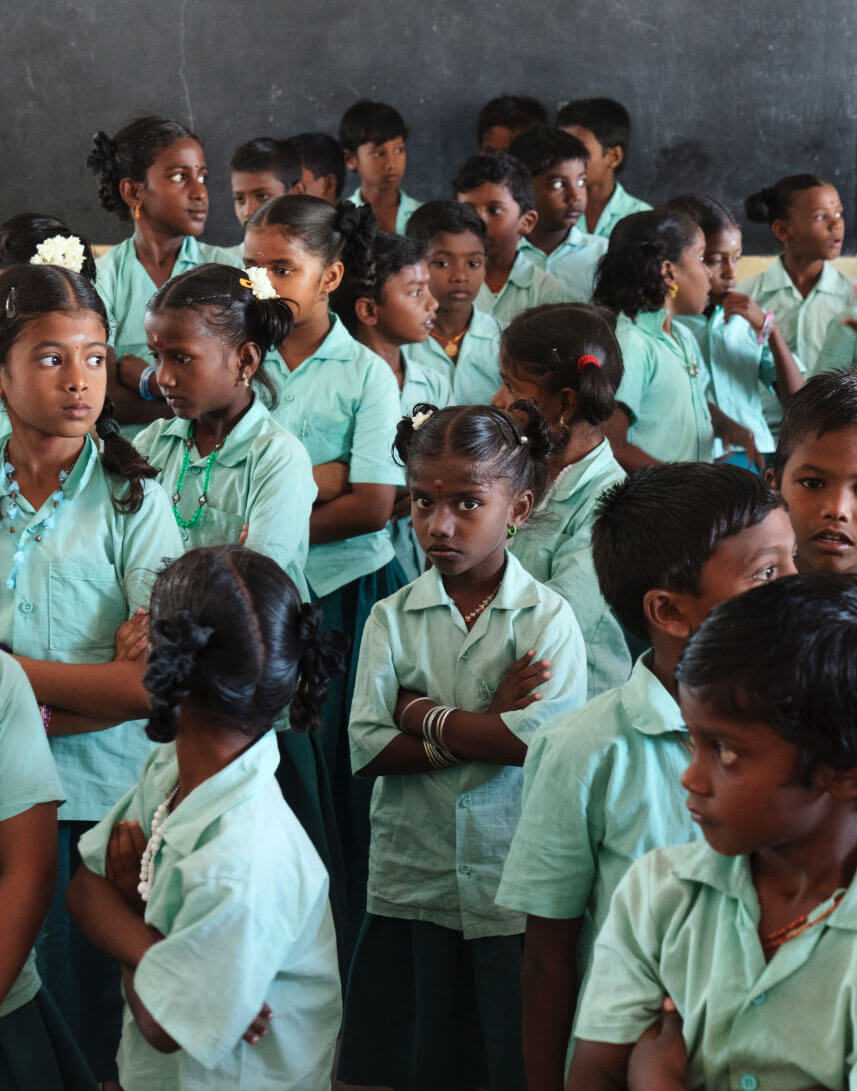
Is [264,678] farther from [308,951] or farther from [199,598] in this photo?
[308,951]

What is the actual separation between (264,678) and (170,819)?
17cm

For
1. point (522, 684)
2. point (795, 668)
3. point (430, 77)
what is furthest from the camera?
point (430, 77)

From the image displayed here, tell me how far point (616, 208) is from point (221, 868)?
405cm

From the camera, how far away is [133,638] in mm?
1781

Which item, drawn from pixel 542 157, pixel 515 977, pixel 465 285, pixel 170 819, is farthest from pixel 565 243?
pixel 170 819

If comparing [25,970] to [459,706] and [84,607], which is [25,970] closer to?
[84,607]

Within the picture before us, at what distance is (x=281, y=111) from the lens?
16.4ft

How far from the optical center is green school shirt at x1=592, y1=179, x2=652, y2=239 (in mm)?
4754

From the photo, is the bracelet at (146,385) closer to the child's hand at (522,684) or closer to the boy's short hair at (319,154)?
the child's hand at (522,684)

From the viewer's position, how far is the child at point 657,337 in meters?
2.99

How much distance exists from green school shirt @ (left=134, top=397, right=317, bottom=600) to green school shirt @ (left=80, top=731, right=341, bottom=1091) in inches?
32.0

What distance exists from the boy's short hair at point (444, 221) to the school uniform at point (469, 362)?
290 mm

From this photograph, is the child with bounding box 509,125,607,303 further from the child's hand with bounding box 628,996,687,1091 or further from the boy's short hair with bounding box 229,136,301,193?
the child's hand with bounding box 628,996,687,1091

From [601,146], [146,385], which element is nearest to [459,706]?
[146,385]
